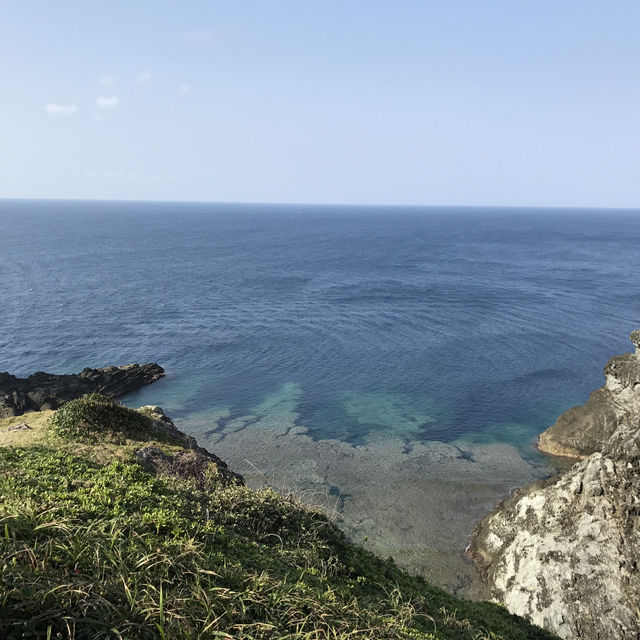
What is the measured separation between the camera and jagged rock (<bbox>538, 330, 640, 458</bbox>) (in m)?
38.9

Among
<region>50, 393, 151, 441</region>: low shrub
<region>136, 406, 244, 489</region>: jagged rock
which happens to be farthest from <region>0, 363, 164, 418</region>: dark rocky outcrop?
<region>136, 406, 244, 489</region>: jagged rock

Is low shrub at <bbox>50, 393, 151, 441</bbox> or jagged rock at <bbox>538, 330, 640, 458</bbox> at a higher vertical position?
low shrub at <bbox>50, 393, 151, 441</bbox>

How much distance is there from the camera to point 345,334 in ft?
253

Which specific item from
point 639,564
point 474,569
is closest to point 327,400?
point 474,569

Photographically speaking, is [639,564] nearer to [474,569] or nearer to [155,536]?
[474,569]

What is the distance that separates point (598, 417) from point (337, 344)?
122 ft

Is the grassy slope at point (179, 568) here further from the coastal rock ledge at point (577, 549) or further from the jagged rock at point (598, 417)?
the jagged rock at point (598, 417)

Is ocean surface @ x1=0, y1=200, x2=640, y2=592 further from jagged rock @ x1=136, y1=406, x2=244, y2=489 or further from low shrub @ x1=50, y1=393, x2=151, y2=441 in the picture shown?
jagged rock @ x1=136, y1=406, x2=244, y2=489

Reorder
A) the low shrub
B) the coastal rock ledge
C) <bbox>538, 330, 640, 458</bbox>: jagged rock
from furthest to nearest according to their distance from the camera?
<bbox>538, 330, 640, 458</bbox>: jagged rock
the coastal rock ledge
the low shrub

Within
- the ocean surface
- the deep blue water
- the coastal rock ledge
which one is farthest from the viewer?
the deep blue water

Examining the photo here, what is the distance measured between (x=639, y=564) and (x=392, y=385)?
35819 millimetres

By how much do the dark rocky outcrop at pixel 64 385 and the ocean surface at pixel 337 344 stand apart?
253 centimetres

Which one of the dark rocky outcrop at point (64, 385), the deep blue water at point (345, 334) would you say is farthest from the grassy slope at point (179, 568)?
the dark rocky outcrop at point (64, 385)

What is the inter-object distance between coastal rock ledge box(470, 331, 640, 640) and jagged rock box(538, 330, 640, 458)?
9.07 meters
